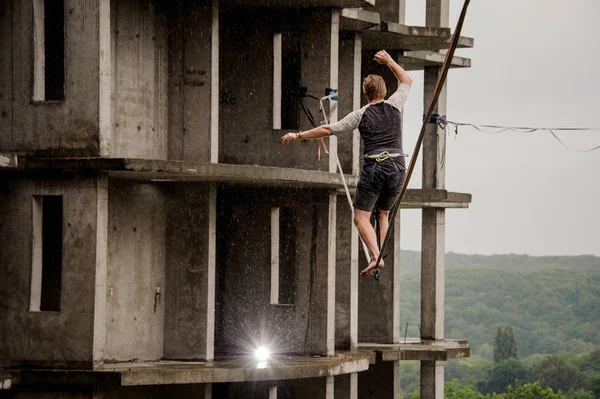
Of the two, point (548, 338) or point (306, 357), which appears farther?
point (548, 338)

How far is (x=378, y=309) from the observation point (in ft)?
147

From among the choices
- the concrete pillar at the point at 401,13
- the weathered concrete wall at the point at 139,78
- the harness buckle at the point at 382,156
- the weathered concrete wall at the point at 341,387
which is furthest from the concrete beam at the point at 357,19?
the harness buckle at the point at 382,156

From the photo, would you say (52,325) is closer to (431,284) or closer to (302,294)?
(302,294)

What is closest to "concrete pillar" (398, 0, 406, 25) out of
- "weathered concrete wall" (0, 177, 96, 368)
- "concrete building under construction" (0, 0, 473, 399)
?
"concrete building under construction" (0, 0, 473, 399)

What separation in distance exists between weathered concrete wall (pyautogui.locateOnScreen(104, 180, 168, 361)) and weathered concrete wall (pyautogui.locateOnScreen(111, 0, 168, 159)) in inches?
32.5

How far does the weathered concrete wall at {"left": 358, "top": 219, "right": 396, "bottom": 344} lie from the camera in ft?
147

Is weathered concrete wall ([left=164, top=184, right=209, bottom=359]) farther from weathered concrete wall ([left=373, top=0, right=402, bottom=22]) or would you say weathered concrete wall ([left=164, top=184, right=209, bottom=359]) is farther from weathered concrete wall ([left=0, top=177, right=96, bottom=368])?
weathered concrete wall ([left=373, top=0, right=402, bottom=22])

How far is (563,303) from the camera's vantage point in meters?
200

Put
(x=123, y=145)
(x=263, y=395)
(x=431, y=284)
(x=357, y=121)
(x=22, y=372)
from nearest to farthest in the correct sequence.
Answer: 1. (x=357, y=121)
2. (x=22, y=372)
3. (x=123, y=145)
4. (x=263, y=395)
5. (x=431, y=284)

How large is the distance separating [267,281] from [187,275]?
2.93m

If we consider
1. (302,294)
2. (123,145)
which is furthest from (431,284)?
(123,145)

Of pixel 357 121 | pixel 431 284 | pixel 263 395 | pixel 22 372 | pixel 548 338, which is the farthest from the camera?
pixel 548 338

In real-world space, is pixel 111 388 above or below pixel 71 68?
below

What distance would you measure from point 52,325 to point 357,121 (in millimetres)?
10145
